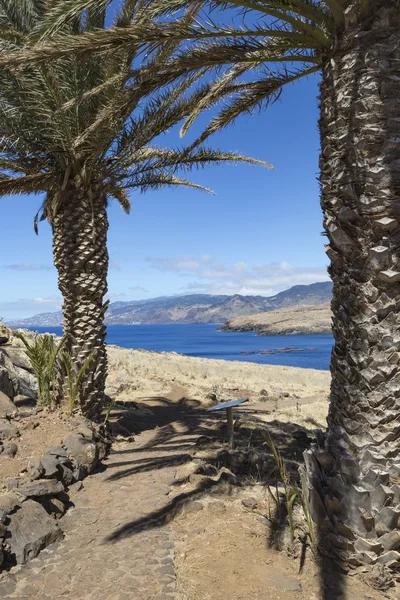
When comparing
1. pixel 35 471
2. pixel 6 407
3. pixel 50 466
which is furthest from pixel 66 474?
pixel 6 407

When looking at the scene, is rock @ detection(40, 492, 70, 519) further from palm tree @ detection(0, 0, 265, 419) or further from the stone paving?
palm tree @ detection(0, 0, 265, 419)

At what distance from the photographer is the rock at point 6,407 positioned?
7699 mm

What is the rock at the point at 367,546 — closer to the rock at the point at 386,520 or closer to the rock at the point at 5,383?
the rock at the point at 386,520

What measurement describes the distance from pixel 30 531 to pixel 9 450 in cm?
206

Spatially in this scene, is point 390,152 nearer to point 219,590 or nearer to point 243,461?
point 219,590

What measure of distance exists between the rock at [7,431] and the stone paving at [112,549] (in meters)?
1.40

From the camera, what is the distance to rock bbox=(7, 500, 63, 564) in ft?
13.6

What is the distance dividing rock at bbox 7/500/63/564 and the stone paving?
0.09m

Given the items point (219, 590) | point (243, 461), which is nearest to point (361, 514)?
point (219, 590)

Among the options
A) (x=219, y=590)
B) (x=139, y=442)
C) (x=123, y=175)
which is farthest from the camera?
(x=123, y=175)

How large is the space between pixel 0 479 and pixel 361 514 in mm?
4200

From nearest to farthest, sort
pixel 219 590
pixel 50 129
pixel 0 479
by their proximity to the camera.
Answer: pixel 219 590, pixel 0 479, pixel 50 129

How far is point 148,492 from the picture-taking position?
573cm

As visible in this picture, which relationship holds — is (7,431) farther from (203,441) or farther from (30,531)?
(203,441)
